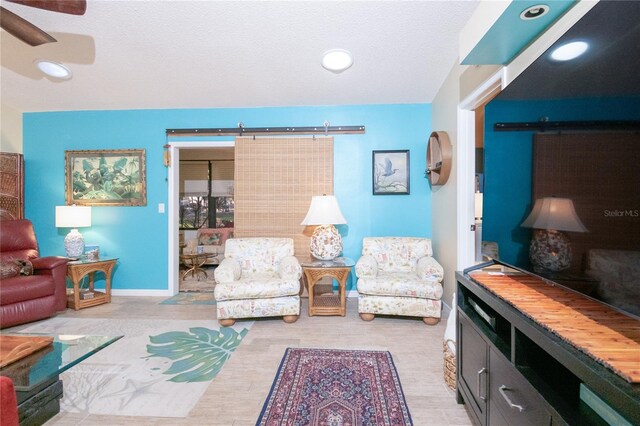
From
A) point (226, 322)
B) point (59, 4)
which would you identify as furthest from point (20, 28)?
point (226, 322)

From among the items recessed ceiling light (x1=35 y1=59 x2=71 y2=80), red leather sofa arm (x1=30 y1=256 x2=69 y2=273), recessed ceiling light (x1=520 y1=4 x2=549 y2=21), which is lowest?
red leather sofa arm (x1=30 y1=256 x2=69 y2=273)

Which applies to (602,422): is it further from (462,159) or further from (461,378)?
(462,159)

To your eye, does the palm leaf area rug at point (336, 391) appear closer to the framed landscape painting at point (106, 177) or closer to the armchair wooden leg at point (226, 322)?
the armchair wooden leg at point (226, 322)

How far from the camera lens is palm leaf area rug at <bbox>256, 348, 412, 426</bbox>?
1396 millimetres

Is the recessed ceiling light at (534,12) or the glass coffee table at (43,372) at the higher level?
the recessed ceiling light at (534,12)

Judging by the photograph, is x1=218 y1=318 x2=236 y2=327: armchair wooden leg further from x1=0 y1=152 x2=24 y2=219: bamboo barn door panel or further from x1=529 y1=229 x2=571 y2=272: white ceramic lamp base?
x1=0 y1=152 x2=24 y2=219: bamboo barn door panel

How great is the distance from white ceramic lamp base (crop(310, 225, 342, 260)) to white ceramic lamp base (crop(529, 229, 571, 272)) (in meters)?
1.91

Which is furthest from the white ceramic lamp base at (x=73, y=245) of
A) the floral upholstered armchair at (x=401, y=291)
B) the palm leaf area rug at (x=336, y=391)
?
the floral upholstered armchair at (x=401, y=291)

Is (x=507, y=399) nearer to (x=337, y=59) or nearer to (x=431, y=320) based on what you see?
(x=431, y=320)

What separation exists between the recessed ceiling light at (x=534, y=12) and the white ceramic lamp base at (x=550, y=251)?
1.01 metres

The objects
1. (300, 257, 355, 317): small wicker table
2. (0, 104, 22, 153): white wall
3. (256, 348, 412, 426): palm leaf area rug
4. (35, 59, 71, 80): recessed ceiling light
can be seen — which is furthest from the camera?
(0, 104, 22, 153): white wall

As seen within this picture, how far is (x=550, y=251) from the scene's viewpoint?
1.04 meters

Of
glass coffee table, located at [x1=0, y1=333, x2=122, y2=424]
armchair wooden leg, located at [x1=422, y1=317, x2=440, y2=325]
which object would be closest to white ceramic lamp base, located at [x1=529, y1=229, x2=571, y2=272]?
armchair wooden leg, located at [x1=422, y1=317, x2=440, y2=325]

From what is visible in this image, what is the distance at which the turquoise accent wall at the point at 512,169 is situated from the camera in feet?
3.29
